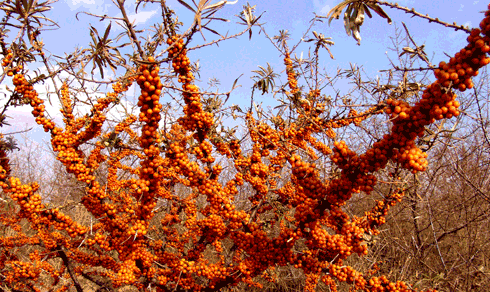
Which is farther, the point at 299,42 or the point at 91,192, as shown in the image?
the point at 299,42

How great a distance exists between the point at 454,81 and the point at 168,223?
4.62m

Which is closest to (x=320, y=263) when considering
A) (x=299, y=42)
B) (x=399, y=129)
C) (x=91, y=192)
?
(x=399, y=129)

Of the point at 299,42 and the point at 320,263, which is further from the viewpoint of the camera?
the point at 299,42

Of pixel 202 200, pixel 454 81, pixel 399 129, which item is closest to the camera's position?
pixel 454 81

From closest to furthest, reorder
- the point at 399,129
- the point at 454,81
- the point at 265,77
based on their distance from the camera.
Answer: the point at 454,81 < the point at 399,129 < the point at 265,77

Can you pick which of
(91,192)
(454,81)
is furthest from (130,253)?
(454,81)

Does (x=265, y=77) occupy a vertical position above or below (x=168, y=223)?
above

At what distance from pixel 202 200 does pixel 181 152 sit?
7.10 meters

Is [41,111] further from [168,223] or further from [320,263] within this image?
[320,263]

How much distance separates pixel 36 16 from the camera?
2.66 m

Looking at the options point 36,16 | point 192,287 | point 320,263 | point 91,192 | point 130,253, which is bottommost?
point 192,287

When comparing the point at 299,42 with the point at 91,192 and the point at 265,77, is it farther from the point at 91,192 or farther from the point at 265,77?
the point at 91,192

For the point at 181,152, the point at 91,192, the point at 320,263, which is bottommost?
the point at 320,263

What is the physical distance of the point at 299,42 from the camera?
3.86 m
